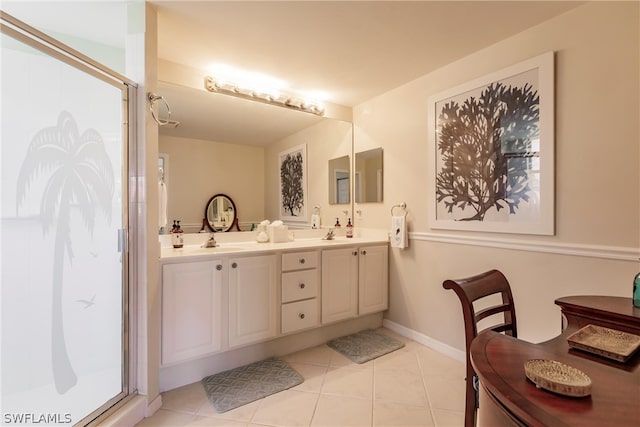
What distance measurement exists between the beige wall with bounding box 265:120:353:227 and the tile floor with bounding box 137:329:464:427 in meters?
1.48

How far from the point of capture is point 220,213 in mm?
2484

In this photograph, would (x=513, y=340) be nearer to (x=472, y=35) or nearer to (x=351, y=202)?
(x=472, y=35)

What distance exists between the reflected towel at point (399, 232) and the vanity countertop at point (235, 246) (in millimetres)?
179

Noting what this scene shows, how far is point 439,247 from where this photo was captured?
8.00 ft

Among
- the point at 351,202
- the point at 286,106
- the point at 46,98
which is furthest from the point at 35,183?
the point at 351,202

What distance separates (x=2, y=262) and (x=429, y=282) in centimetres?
275

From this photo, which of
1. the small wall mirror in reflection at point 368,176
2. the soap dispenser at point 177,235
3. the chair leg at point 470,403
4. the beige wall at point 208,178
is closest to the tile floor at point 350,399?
the chair leg at point 470,403

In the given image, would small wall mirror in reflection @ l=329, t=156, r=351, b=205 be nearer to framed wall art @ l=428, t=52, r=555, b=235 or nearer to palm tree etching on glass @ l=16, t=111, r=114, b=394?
framed wall art @ l=428, t=52, r=555, b=235

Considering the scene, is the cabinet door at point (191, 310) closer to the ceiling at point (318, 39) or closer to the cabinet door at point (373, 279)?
the ceiling at point (318, 39)

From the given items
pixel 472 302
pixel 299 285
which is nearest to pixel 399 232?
pixel 299 285

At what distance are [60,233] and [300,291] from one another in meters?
1.56

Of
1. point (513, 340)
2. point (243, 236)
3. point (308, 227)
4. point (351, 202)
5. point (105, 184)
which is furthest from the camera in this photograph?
point (351, 202)

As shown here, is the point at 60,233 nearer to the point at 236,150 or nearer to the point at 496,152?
the point at 236,150

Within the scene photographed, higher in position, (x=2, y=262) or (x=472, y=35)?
(x=472, y=35)
